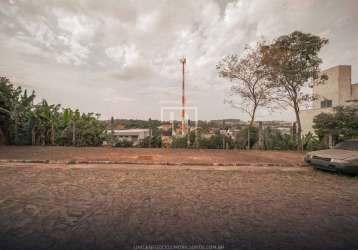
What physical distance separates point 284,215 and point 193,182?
7.82ft

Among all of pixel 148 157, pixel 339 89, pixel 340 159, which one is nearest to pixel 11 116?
pixel 148 157

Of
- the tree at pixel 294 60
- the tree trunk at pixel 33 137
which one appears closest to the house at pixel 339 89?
the tree at pixel 294 60

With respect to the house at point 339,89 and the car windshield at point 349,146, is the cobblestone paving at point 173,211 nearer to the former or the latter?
the car windshield at point 349,146

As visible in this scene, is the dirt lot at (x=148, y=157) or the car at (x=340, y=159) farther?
the dirt lot at (x=148, y=157)

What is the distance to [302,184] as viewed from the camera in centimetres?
509

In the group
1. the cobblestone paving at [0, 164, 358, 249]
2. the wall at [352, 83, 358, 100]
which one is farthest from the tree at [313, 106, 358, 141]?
the wall at [352, 83, 358, 100]

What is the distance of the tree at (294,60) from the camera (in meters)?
10.7

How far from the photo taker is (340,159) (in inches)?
234

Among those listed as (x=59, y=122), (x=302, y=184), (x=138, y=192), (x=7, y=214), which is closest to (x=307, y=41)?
(x=302, y=184)

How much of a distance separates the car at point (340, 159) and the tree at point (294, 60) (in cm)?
552

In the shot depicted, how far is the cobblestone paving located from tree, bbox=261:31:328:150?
296 inches

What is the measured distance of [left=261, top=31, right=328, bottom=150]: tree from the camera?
35.0ft

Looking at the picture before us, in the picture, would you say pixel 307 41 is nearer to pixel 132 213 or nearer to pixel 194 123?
pixel 194 123

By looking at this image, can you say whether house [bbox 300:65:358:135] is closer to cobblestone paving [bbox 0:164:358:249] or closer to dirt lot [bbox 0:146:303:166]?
dirt lot [bbox 0:146:303:166]
